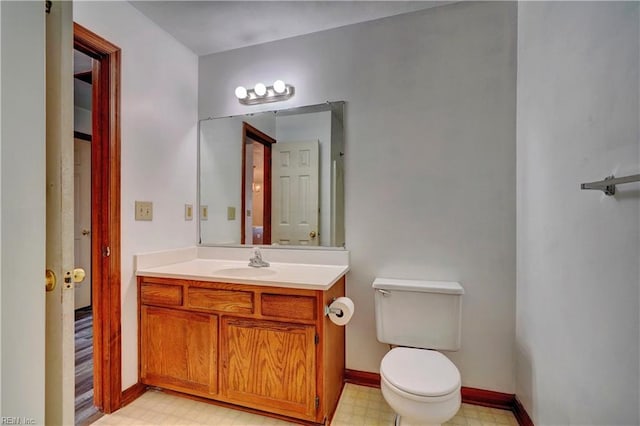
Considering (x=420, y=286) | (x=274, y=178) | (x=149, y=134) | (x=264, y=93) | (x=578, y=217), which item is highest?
(x=264, y=93)

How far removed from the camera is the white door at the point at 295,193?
6.63 ft

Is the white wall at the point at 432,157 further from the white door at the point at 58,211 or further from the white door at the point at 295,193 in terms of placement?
the white door at the point at 58,211

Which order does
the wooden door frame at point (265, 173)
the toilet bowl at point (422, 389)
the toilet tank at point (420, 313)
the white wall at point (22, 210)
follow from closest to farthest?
the white wall at point (22, 210) < the toilet bowl at point (422, 389) < the toilet tank at point (420, 313) < the wooden door frame at point (265, 173)

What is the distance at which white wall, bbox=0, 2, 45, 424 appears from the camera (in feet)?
1.59

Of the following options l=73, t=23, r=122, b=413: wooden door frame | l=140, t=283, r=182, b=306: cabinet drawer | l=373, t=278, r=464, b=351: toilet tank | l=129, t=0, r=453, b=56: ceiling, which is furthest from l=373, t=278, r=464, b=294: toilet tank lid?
l=129, t=0, r=453, b=56: ceiling

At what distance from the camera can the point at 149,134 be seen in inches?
73.3

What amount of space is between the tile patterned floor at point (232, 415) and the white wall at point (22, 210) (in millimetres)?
1301

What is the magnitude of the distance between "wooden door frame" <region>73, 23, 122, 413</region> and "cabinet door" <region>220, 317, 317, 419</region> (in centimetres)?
64

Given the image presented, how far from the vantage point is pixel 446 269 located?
177 cm

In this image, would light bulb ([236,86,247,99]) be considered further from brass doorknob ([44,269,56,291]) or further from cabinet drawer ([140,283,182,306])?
brass doorknob ([44,269,56,291])

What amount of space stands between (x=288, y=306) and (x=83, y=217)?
294 cm

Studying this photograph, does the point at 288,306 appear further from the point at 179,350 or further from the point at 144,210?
the point at 144,210

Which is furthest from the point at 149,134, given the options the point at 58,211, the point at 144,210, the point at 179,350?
the point at 58,211

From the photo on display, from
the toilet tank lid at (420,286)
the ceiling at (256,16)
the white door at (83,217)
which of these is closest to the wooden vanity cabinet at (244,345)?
the toilet tank lid at (420,286)
